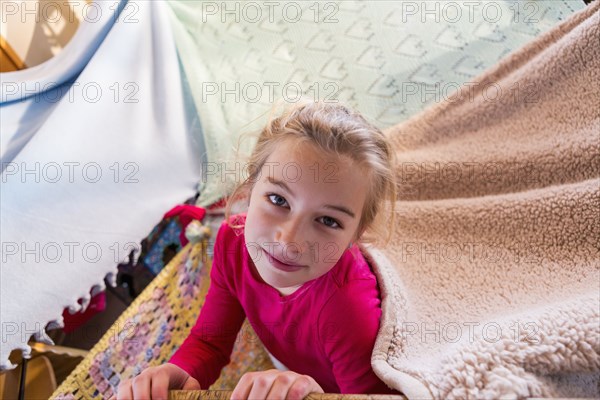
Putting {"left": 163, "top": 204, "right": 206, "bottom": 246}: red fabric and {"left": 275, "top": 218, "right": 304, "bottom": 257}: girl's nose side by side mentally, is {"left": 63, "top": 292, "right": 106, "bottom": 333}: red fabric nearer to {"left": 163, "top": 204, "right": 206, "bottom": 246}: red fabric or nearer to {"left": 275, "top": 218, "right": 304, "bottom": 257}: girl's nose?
{"left": 163, "top": 204, "right": 206, "bottom": 246}: red fabric

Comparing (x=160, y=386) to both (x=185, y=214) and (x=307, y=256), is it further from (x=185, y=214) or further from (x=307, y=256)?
(x=185, y=214)

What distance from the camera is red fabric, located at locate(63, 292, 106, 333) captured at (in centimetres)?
102

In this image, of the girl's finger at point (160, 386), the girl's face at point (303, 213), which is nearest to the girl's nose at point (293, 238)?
the girl's face at point (303, 213)

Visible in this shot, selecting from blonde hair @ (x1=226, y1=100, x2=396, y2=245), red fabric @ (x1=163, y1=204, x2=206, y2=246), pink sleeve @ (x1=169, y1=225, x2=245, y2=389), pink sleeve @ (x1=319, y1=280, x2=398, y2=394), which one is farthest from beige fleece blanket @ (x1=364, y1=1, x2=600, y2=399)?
red fabric @ (x1=163, y1=204, x2=206, y2=246)

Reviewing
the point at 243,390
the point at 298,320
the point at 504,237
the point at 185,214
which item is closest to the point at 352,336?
the point at 298,320

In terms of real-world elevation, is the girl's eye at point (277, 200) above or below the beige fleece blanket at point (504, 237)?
above

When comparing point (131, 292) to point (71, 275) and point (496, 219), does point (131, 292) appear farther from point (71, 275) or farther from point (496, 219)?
point (496, 219)

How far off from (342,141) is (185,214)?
505 mm

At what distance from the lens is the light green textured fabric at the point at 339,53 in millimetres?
1025

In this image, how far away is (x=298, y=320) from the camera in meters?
0.71

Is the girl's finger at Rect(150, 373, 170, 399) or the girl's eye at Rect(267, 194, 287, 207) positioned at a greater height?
the girl's eye at Rect(267, 194, 287, 207)

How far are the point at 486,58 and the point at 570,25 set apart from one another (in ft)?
0.58

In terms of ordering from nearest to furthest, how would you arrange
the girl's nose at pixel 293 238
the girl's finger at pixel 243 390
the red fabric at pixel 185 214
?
the girl's finger at pixel 243 390, the girl's nose at pixel 293 238, the red fabric at pixel 185 214

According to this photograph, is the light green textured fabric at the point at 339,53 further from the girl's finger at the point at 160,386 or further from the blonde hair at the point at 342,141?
the girl's finger at the point at 160,386
